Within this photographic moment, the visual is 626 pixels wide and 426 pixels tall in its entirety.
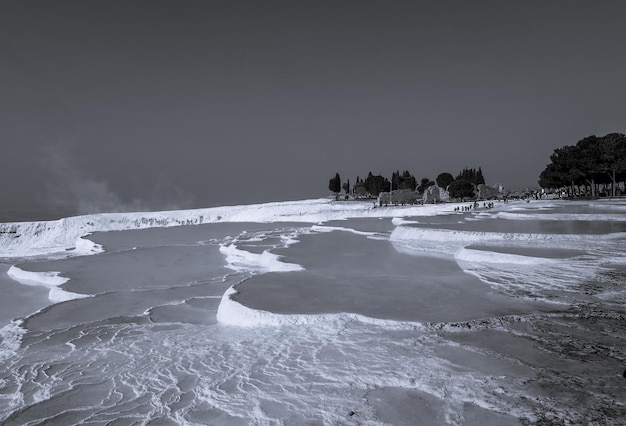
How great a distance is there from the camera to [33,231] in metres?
43.9

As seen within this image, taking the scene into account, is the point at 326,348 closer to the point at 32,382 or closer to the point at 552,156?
the point at 32,382

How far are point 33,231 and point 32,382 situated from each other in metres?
46.0

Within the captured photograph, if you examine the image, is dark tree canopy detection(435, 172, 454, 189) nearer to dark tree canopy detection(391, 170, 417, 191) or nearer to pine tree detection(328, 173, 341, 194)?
dark tree canopy detection(391, 170, 417, 191)

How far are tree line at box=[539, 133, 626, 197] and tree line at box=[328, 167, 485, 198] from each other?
16.6 metres

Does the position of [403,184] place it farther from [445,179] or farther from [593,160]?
[593,160]

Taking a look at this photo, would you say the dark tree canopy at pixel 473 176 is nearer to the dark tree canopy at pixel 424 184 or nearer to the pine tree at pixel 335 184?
the dark tree canopy at pixel 424 184

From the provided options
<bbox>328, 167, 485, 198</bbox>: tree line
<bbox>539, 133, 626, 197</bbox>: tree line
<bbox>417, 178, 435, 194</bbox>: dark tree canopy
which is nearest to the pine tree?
<bbox>328, 167, 485, 198</bbox>: tree line

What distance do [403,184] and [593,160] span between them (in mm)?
51821

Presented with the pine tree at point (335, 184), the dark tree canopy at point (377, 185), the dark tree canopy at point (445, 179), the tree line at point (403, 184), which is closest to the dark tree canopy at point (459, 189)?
the tree line at point (403, 184)

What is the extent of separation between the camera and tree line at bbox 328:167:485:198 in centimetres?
8006

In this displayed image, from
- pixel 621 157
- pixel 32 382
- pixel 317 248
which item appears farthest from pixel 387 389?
pixel 621 157

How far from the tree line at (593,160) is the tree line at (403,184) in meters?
16.6

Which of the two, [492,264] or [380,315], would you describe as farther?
[492,264]

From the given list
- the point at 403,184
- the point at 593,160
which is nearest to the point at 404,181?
the point at 403,184
